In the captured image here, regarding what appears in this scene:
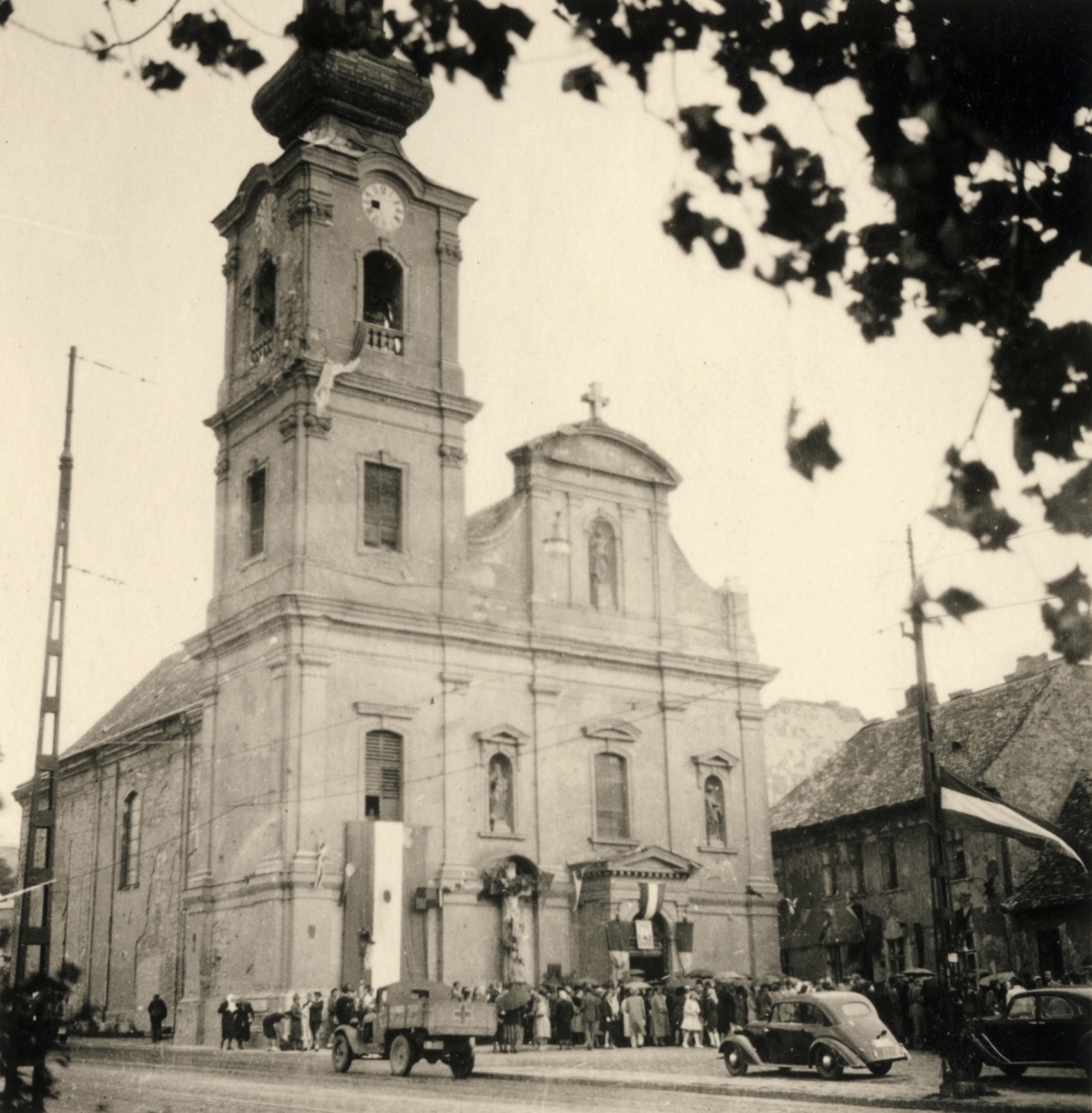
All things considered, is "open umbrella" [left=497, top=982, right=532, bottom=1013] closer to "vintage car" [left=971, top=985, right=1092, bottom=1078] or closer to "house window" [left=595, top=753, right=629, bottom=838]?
"house window" [left=595, top=753, right=629, bottom=838]

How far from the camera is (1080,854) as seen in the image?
3098cm

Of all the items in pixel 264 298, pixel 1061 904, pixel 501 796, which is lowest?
pixel 1061 904

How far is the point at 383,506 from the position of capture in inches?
Answer: 1278

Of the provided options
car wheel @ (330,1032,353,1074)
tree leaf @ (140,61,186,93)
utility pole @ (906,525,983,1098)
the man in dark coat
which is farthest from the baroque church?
tree leaf @ (140,61,186,93)

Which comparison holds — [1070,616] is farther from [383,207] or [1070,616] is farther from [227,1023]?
[383,207]

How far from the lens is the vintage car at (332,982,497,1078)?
2050cm

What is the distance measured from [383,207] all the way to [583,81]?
29643 millimetres

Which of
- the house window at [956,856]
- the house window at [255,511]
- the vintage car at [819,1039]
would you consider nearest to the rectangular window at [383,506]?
the house window at [255,511]

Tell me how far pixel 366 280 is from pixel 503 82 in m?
29.6

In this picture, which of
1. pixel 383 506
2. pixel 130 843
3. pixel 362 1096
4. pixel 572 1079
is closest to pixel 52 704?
pixel 362 1096

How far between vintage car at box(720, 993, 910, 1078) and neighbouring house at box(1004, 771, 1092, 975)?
10.9m

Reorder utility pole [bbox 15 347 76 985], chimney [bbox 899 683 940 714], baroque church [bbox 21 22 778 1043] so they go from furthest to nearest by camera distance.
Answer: chimney [bbox 899 683 940 714]
baroque church [bbox 21 22 778 1043]
utility pole [bbox 15 347 76 985]

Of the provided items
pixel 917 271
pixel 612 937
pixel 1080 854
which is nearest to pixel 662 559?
pixel 612 937

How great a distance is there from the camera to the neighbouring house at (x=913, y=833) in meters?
34.7
